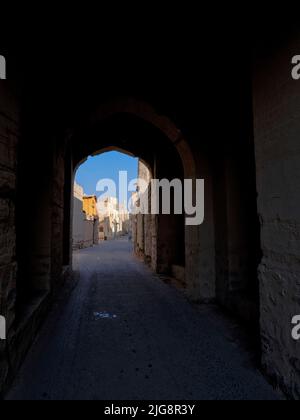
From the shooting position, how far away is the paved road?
5.56ft

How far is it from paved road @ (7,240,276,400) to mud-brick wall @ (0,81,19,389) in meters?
0.41

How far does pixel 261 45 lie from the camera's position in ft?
6.44

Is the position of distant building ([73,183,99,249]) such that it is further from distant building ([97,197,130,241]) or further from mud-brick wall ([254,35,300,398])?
mud-brick wall ([254,35,300,398])

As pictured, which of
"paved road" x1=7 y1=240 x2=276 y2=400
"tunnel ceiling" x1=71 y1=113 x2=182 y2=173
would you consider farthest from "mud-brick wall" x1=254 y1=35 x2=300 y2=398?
"tunnel ceiling" x1=71 y1=113 x2=182 y2=173

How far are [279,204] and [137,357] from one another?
1661 mm

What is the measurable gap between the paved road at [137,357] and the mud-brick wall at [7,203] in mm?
413

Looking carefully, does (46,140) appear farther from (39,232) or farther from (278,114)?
(278,114)

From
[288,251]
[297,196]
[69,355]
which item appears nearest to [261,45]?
[297,196]

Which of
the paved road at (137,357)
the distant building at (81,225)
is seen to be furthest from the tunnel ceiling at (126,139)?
the distant building at (81,225)

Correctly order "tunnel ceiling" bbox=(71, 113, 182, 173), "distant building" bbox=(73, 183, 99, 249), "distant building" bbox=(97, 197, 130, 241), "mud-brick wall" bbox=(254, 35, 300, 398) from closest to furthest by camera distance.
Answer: "mud-brick wall" bbox=(254, 35, 300, 398)
"tunnel ceiling" bbox=(71, 113, 182, 173)
"distant building" bbox=(73, 183, 99, 249)
"distant building" bbox=(97, 197, 130, 241)

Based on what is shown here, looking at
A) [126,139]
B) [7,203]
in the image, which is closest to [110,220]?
[126,139]

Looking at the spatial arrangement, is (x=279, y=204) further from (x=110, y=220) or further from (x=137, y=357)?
(x=110, y=220)

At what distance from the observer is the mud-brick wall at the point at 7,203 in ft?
5.55

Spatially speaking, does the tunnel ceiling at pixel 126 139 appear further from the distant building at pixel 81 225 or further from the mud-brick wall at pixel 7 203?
the distant building at pixel 81 225
